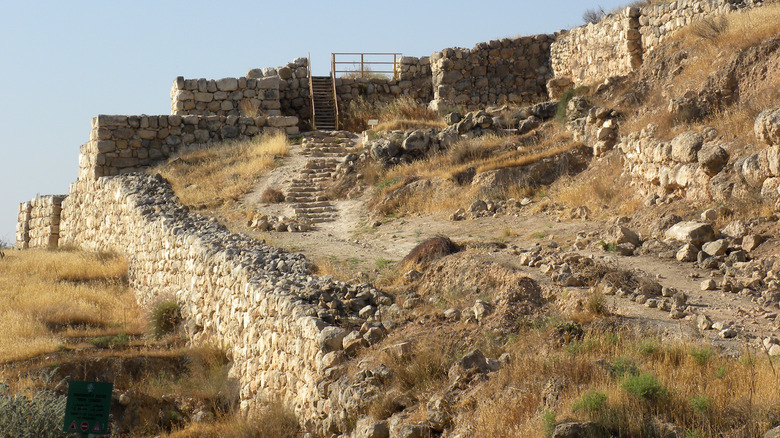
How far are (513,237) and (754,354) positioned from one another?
5951 mm

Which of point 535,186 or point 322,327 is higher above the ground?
point 535,186

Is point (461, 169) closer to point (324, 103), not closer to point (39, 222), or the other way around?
point (324, 103)

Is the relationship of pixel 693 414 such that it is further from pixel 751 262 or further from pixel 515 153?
pixel 515 153

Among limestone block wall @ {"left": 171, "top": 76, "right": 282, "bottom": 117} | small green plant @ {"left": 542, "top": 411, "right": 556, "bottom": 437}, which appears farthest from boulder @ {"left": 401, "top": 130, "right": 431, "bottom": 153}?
small green plant @ {"left": 542, "top": 411, "right": 556, "bottom": 437}

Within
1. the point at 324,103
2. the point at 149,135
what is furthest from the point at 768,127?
the point at 324,103

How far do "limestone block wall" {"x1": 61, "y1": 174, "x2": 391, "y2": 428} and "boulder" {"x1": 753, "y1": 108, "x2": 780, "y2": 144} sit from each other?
4868mm

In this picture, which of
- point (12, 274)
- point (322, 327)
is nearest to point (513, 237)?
point (322, 327)

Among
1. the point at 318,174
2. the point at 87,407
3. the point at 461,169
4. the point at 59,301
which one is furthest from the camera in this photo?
the point at 318,174

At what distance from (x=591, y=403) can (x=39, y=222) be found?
2090 centimetres

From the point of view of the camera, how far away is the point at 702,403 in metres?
4.74

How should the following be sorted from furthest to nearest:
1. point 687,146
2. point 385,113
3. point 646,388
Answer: point 385,113, point 687,146, point 646,388

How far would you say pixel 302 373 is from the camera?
7.58m

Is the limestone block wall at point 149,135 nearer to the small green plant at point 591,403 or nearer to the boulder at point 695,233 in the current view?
the boulder at point 695,233

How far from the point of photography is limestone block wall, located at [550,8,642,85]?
18406 mm
